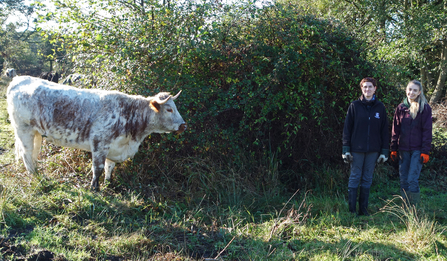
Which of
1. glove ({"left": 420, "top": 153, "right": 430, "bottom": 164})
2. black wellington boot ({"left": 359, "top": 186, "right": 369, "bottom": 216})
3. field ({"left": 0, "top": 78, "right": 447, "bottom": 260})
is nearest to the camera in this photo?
field ({"left": 0, "top": 78, "right": 447, "bottom": 260})

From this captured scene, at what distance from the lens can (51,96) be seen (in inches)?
216

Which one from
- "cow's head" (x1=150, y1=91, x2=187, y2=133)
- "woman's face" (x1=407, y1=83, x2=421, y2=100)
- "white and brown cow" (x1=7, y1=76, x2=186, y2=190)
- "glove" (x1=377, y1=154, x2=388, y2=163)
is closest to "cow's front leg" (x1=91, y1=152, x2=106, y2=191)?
"white and brown cow" (x1=7, y1=76, x2=186, y2=190)

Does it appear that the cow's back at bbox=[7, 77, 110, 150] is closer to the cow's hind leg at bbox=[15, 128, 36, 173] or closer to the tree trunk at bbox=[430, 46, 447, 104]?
the cow's hind leg at bbox=[15, 128, 36, 173]

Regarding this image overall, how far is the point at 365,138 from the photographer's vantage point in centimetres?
512

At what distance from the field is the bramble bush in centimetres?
50

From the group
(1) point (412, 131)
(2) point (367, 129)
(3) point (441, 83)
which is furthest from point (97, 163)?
(3) point (441, 83)

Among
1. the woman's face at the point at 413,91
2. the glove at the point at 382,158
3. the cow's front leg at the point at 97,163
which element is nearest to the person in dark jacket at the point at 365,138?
the glove at the point at 382,158

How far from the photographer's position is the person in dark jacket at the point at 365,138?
5121 millimetres

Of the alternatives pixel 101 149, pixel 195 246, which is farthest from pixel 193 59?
pixel 195 246

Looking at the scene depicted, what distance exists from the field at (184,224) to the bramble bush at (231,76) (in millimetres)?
503

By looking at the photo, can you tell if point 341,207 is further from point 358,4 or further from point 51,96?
point 358,4

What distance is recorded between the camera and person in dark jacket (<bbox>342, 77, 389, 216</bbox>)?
16.8 feet

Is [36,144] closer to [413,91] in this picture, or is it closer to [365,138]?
[365,138]

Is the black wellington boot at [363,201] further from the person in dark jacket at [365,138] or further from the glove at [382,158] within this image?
the glove at [382,158]
